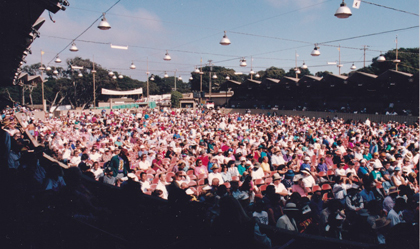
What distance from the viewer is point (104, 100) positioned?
6981cm

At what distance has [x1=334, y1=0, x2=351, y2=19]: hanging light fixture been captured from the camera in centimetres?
830

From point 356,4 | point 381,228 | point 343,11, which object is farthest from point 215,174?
point 356,4

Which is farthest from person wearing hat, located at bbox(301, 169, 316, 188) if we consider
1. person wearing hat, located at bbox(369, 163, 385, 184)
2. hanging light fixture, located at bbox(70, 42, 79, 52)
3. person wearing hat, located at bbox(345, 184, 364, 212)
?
hanging light fixture, located at bbox(70, 42, 79, 52)

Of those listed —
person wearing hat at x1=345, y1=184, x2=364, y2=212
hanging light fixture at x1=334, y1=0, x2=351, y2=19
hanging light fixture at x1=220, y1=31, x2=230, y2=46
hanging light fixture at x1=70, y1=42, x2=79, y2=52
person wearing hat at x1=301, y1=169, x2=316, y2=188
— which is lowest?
person wearing hat at x1=345, y1=184, x2=364, y2=212

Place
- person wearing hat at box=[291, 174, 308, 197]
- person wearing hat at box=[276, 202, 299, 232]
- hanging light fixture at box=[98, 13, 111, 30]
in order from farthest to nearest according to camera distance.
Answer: hanging light fixture at box=[98, 13, 111, 30]
person wearing hat at box=[291, 174, 308, 197]
person wearing hat at box=[276, 202, 299, 232]

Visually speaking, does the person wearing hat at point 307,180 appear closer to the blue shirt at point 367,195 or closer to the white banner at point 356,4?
the blue shirt at point 367,195

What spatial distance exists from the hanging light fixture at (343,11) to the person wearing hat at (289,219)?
6.27m

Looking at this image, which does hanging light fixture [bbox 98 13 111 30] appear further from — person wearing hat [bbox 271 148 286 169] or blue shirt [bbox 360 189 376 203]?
blue shirt [bbox 360 189 376 203]

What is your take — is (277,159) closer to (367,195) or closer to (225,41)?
(367,195)

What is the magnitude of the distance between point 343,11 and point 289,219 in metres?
Result: 6.59

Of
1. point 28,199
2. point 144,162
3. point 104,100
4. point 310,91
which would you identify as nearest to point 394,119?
point 310,91

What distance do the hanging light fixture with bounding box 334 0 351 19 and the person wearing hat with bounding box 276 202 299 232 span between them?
627 centimetres

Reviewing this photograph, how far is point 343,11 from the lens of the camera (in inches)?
328

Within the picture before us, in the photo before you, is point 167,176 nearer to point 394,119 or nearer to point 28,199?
point 28,199
